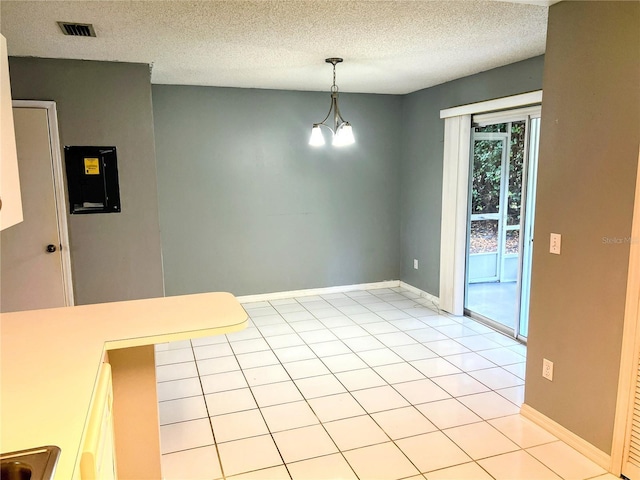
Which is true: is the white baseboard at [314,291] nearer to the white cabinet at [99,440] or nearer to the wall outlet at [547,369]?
the wall outlet at [547,369]

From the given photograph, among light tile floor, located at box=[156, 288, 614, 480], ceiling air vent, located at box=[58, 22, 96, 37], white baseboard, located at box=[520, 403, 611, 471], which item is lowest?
light tile floor, located at box=[156, 288, 614, 480]

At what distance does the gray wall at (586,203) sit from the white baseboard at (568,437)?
0.10 ft

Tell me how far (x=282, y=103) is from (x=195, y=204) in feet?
4.79

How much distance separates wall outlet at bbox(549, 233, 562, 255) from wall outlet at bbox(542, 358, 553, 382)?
2.07ft

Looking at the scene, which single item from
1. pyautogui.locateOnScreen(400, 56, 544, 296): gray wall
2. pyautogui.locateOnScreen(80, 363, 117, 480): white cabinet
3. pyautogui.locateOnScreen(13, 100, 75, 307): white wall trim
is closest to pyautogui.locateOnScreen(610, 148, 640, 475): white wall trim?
pyautogui.locateOnScreen(80, 363, 117, 480): white cabinet

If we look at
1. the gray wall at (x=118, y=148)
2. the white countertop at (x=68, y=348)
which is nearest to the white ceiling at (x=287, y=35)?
the gray wall at (x=118, y=148)

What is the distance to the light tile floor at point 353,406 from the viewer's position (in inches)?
92.6

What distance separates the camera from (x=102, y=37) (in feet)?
9.64

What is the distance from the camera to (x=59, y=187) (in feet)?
11.5

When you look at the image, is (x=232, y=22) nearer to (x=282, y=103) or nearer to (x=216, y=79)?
(x=216, y=79)

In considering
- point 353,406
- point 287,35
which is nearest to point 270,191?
point 287,35

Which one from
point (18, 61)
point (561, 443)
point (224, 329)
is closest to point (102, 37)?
point (18, 61)

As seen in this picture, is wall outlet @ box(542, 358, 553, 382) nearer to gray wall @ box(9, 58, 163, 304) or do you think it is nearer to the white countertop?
the white countertop

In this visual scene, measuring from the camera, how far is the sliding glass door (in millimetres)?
4191
